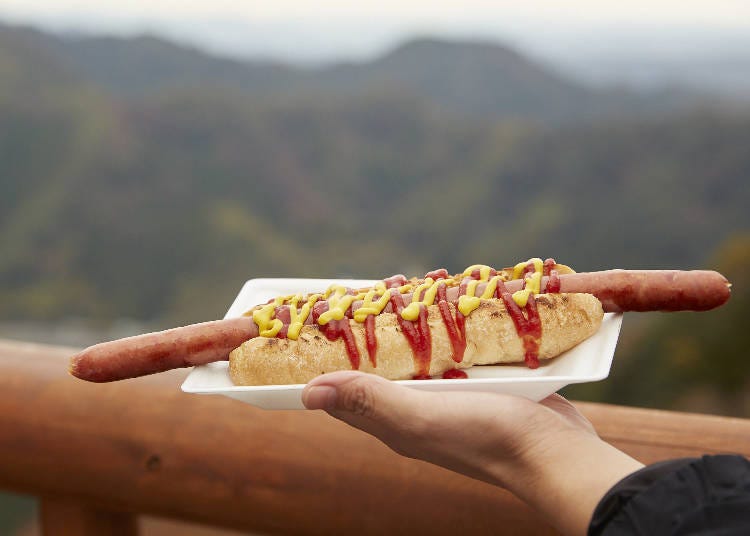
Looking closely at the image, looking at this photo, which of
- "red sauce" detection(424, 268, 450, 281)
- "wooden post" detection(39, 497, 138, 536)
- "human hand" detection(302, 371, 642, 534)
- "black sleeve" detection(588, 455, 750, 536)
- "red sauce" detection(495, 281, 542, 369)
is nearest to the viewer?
"black sleeve" detection(588, 455, 750, 536)

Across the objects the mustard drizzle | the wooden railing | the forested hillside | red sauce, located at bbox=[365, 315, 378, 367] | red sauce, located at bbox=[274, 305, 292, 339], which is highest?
the mustard drizzle

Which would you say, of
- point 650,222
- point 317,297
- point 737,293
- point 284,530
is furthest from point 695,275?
point 650,222

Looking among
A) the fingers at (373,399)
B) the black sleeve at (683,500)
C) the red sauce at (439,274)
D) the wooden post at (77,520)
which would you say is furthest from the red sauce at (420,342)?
the wooden post at (77,520)

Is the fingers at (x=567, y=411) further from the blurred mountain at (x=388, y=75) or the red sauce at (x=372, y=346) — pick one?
the blurred mountain at (x=388, y=75)

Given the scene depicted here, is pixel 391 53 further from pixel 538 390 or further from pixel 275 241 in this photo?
pixel 538 390

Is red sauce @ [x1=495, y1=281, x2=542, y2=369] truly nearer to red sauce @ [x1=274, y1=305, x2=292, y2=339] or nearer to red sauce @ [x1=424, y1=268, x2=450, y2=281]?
red sauce @ [x1=424, y1=268, x2=450, y2=281]

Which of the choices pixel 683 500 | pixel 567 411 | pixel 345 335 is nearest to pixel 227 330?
pixel 345 335

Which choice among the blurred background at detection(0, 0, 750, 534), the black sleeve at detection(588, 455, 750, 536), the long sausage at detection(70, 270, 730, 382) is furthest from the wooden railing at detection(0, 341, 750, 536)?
the blurred background at detection(0, 0, 750, 534)
